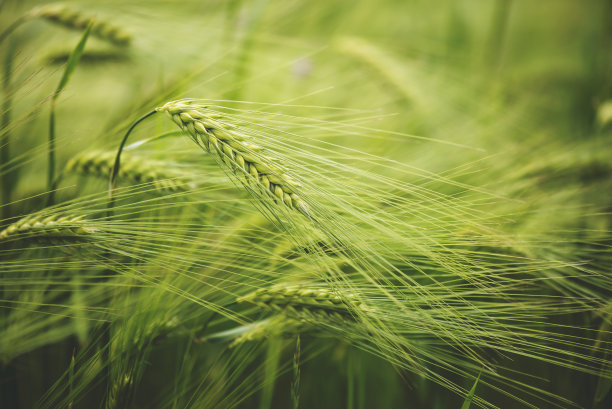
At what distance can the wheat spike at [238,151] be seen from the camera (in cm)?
37

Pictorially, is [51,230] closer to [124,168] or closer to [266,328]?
[124,168]

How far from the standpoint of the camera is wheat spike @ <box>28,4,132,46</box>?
1.83ft

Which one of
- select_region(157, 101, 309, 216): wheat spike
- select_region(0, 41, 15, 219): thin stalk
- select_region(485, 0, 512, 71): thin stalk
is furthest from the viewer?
select_region(485, 0, 512, 71): thin stalk

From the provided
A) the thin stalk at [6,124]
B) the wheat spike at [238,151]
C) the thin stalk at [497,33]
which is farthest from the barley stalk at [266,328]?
the thin stalk at [497,33]

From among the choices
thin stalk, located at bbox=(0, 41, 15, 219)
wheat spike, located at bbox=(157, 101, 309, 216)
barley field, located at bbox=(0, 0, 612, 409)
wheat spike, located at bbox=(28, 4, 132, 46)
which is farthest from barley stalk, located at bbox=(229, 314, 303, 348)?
wheat spike, located at bbox=(28, 4, 132, 46)

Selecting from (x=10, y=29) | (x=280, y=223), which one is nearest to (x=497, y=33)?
(x=280, y=223)

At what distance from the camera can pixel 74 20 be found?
57cm

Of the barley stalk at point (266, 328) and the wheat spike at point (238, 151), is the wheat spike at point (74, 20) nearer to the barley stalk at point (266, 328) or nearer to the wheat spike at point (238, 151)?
the wheat spike at point (238, 151)

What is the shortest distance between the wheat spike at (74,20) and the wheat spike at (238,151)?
312mm

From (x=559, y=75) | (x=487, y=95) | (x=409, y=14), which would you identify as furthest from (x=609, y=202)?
(x=409, y=14)

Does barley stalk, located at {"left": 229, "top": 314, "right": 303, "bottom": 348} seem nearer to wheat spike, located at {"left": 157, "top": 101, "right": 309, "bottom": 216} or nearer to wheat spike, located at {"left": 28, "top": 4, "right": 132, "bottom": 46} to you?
wheat spike, located at {"left": 157, "top": 101, "right": 309, "bottom": 216}

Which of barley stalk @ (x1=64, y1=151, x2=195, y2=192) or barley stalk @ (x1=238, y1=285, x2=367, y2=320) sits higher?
barley stalk @ (x1=64, y1=151, x2=195, y2=192)

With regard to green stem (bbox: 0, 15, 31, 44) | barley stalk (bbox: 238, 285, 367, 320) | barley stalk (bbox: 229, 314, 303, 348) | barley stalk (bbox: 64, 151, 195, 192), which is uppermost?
green stem (bbox: 0, 15, 31, 44)

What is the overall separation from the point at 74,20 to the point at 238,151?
1.34 ft
